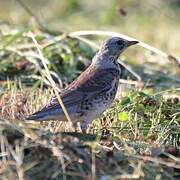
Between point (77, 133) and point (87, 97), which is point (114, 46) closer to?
point (87, 97)

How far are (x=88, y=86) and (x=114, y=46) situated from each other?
2.46ft

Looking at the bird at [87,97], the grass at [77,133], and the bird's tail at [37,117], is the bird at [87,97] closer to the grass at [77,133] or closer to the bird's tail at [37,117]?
the bird's tail at [37,117]

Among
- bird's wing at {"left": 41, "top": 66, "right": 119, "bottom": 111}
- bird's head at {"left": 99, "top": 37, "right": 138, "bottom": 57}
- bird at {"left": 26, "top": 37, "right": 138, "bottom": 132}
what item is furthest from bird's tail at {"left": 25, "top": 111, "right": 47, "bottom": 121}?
bird's head at {"left": 99, "top": 37, "right": 138, "bottom": 57}

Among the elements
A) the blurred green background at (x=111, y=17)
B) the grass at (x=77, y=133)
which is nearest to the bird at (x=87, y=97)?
the grass at (x=77, y=133)

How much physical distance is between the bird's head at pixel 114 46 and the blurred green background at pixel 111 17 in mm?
4512

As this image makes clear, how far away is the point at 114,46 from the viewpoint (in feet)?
26.9

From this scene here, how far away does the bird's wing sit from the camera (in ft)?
24.3

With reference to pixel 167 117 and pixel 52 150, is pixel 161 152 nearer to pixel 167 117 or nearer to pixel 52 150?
pixel 52 150

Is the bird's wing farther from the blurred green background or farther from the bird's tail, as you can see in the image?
the blurred green background

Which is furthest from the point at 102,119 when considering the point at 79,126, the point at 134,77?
the point at 134,77

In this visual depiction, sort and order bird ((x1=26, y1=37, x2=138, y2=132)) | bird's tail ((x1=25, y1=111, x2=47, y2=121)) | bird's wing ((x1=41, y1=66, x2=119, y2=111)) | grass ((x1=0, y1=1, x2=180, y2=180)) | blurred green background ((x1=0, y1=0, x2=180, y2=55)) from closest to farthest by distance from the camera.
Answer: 1. grass ((x1=0, y1=1, x2=180, y2=180))
2. bird's tail ((x1=25, y1=111, x2=47, y2=121))
3. bird ((x1=26, y1=37, x2=138, y2=132))
4. bird's wing ((x1=41, y1=66, x2=119, y2=111))
5. blurred green background ((x1=0, y1=0, x2=180, y2=55))

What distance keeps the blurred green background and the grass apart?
2.06 m

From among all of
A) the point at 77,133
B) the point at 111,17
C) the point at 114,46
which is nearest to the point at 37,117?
the point at 77,133

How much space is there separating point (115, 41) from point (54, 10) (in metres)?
7.77
